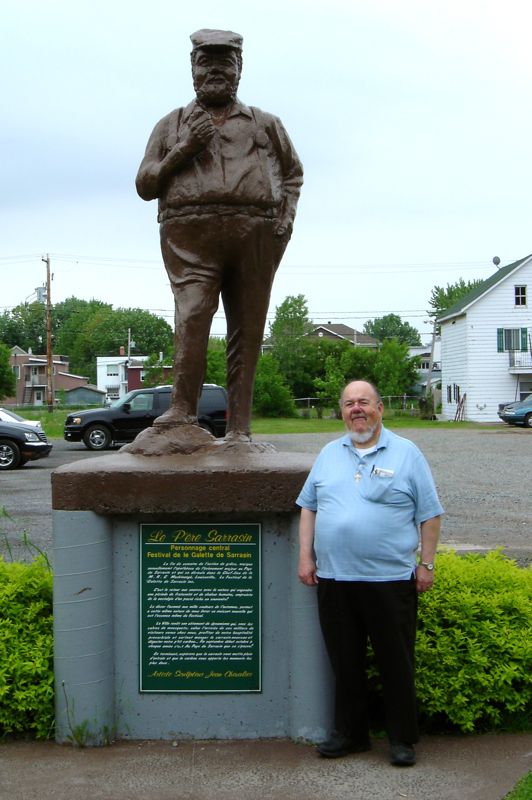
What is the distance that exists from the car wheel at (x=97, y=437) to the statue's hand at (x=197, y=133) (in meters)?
17.9

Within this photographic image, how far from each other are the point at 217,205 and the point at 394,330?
104750 millimetres

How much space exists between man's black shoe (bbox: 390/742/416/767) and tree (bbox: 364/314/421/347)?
102m

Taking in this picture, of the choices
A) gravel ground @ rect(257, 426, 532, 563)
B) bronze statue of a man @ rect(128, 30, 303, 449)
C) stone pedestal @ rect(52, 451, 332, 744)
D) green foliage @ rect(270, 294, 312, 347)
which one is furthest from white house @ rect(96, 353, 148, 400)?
stone pedestal @ rect(52, 451, 332, 744)

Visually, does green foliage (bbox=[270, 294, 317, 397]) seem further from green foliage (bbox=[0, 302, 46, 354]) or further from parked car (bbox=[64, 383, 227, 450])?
green foliage (bbox=[0, 302, 46, 354])

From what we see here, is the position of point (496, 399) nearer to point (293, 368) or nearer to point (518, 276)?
point (518, 276)

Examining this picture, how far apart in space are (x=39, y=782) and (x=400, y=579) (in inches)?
64.8

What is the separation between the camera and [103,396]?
8575cm

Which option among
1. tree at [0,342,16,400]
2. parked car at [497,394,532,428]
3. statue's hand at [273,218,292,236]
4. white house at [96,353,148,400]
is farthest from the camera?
white house at [96,353,148,400]

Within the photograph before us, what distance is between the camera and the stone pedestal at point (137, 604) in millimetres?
3959

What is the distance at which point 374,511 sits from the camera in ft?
11.6

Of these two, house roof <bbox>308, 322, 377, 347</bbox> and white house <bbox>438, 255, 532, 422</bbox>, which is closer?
white house <bbox>438, 255, 532, 422</bbox>

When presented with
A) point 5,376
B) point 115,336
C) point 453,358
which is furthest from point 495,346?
point 115,336

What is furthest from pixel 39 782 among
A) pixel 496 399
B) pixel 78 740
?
pixel 496 399

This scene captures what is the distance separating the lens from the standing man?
355 cm
